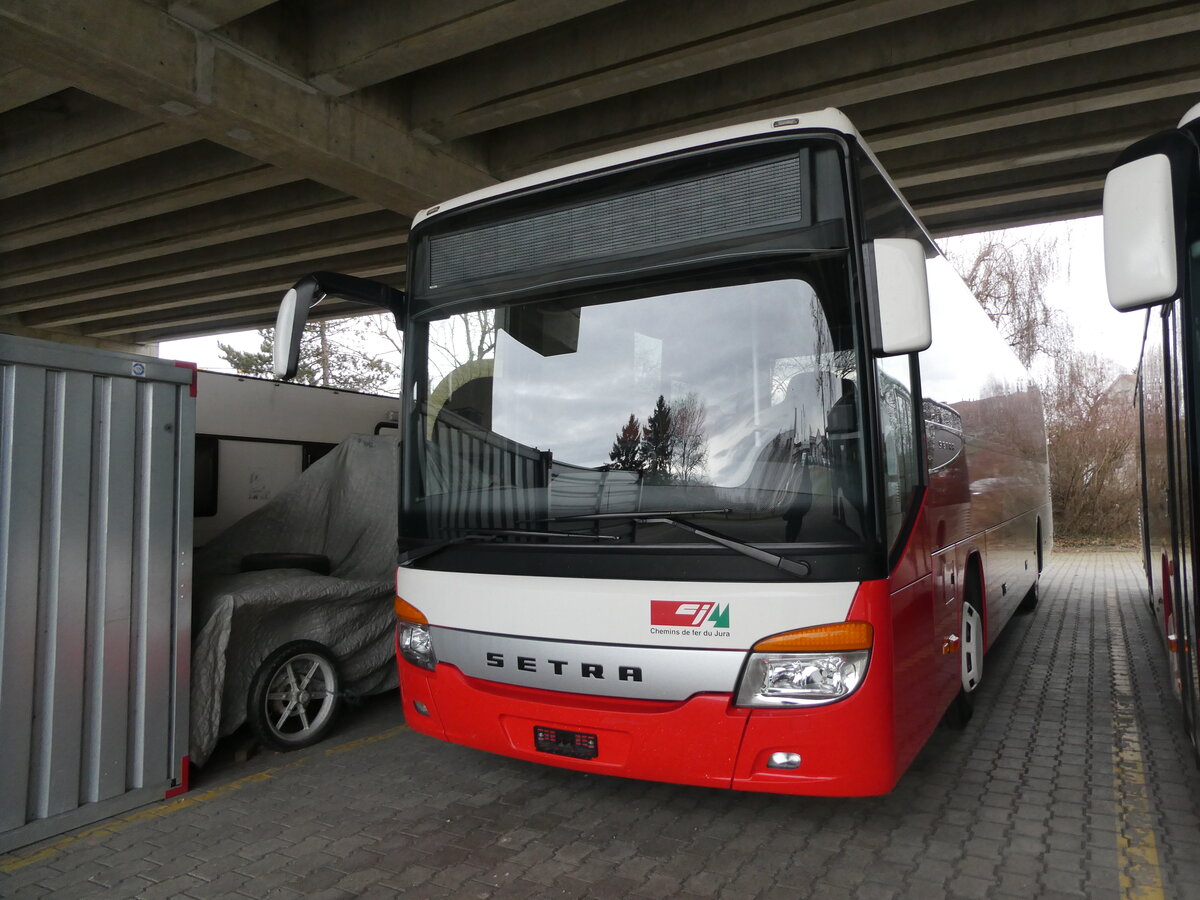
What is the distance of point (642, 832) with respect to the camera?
397 cm

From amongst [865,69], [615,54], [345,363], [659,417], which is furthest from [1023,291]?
[345,363]

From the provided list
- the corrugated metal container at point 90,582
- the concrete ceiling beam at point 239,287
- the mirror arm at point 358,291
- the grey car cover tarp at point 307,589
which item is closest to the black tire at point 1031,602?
the grey car cover tarp at point 307,589

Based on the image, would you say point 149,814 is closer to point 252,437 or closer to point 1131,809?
point 252,437

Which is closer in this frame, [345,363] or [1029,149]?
[1029,149]

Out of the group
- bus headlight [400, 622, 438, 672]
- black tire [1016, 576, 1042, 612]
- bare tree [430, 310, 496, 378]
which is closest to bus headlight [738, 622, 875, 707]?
bus headlight [400, 622, 438, 672]

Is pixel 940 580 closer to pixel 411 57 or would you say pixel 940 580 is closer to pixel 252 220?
pixel 411 57

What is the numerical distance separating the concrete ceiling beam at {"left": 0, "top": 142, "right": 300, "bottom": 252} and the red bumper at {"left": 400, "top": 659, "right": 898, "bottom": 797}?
7.49 metres

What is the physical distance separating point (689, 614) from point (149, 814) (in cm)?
308

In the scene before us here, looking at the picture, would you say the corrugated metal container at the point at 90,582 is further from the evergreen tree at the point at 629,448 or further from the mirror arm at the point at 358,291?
the evergreen tree at the point at 629,448

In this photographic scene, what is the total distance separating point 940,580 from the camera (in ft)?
14.3

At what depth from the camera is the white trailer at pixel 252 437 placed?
7230 mm

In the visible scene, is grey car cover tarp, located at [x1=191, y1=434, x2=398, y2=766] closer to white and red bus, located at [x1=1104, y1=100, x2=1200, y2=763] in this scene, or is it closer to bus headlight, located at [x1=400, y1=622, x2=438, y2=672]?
bus headlight, located at [x1=400, y1=622, x2=438, y2=672]

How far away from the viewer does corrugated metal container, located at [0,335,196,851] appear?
3.96 meters

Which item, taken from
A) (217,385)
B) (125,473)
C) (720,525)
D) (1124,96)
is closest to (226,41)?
(217,385)
